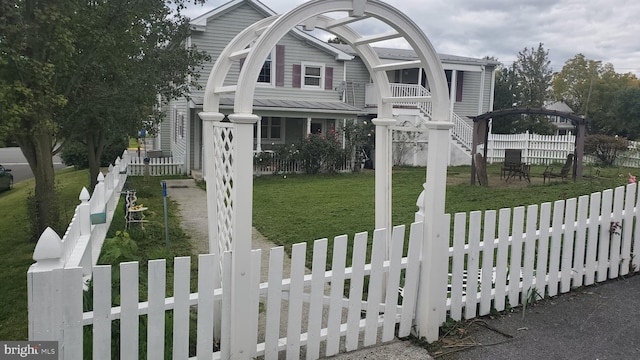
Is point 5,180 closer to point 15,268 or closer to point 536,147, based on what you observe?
point 15,268

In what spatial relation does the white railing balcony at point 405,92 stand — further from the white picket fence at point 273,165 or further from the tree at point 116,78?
the tree at point 116,78

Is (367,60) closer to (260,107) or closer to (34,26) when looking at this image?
(34,26)

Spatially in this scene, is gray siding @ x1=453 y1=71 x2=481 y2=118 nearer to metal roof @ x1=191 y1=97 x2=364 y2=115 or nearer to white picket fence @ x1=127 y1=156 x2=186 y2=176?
metal roof @ x1=191 y1=97 x2=364 y2=115

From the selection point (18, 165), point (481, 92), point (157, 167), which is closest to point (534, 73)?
point (481, 92)

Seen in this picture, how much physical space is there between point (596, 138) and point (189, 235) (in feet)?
53.4

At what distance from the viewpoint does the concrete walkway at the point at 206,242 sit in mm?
3529

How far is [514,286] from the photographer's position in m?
4.30

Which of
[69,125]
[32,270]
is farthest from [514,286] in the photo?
[69,125]

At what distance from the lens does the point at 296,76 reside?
1864cm

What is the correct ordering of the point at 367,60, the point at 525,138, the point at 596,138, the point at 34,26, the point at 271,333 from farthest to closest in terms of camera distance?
the point at 525,138
the point at 596,138
the point at 34,26
the point at 367,60
the point at 271,333

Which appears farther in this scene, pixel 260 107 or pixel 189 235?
pixel 260 107

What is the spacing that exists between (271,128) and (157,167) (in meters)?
4.92

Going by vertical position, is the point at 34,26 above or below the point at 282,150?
above

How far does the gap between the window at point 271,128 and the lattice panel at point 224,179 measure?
52.6 feet
